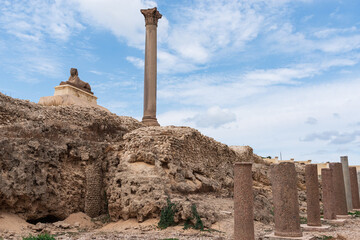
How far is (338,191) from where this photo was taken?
1414 centimetres

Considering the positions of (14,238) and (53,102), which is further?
(53,102)

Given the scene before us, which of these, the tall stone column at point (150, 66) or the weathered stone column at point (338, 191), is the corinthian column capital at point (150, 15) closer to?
the tall stone column at point (150, 66)

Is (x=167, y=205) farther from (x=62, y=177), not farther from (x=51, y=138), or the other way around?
(x=51, y=138)

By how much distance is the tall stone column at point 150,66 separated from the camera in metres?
20.6

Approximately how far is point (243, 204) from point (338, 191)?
8.30 m

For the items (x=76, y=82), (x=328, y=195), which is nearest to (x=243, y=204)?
(x=328, y=195)

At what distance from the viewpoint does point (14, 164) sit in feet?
34.6

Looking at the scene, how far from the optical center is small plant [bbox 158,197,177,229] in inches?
391

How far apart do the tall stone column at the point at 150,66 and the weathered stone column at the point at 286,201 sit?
→ 480 inches

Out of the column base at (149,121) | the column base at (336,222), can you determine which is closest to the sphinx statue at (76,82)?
the column base at (149,121)

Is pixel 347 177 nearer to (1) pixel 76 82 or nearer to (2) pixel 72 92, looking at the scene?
(2) pixel 72 92

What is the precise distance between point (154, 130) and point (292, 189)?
6.10m

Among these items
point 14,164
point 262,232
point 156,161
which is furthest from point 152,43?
point 262,232

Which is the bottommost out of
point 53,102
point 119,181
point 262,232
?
point 262,232
